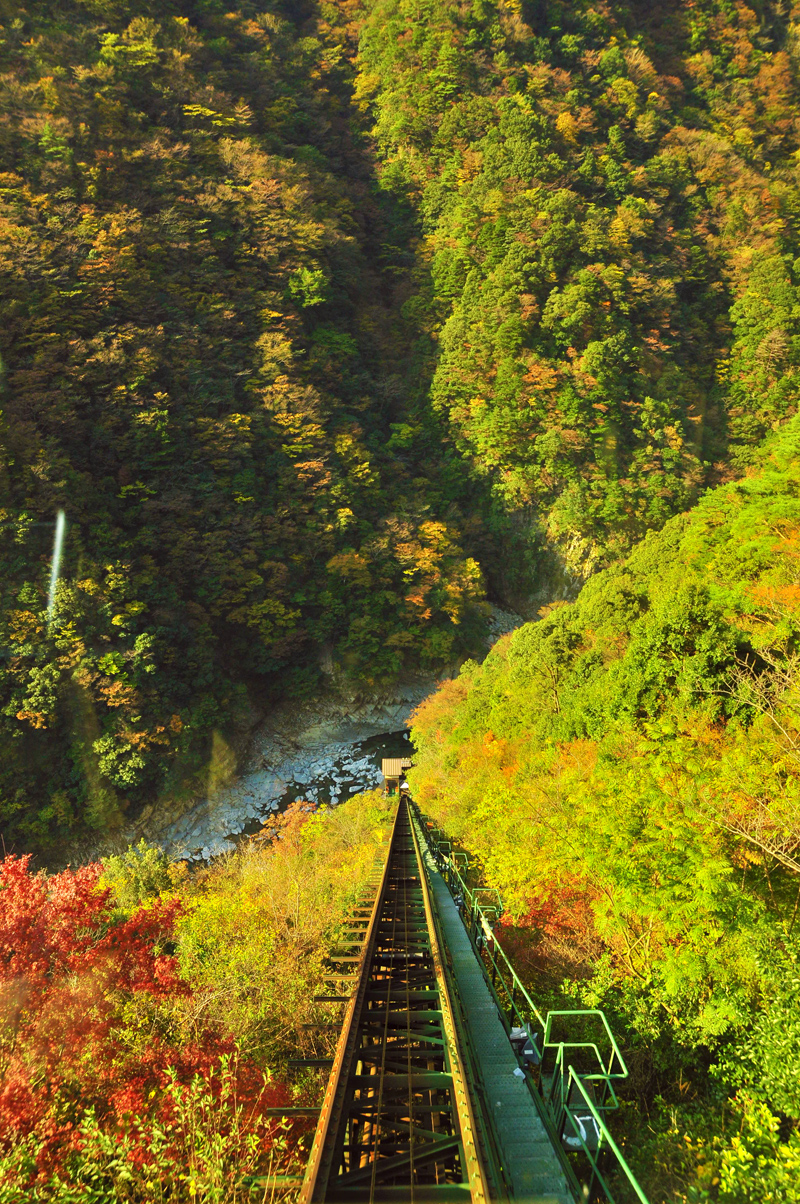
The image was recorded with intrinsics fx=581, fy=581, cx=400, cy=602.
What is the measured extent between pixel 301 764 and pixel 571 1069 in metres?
27.8

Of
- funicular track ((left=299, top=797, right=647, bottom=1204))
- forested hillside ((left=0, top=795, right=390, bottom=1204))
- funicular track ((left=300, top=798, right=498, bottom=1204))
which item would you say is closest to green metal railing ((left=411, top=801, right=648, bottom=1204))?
funicular track ((left=299, top=797, right=647, bottom=1204))

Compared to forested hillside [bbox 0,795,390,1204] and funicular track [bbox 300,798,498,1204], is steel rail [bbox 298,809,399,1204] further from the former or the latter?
forested hillside [bbox 0,795,390,1204]

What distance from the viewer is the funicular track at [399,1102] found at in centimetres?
319

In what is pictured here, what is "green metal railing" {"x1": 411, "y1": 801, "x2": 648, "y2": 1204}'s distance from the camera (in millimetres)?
4305

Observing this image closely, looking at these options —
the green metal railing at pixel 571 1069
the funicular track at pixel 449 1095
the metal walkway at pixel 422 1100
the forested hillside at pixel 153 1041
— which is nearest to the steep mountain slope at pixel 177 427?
the forested hillside at pixel 153 1041

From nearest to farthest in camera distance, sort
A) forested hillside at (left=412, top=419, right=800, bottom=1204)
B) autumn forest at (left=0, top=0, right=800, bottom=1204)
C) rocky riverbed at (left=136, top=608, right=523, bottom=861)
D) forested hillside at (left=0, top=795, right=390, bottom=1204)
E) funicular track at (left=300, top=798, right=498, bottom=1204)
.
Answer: funicular track at (left=300, top=798, right=498, bottom=1204), forested hillside at (left=0, top=795, right=390, bottom=1204), forested hillside at (left=412, top=419, right=800, bottom=1204), autumn forest at (left=0, top=0, right=800, bottom=1204), rocky riverbed at (left=136, top=608, right=523, bottom=861)

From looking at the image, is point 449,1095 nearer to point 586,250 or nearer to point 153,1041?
point 153,1041

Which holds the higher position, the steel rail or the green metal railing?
the steel rail

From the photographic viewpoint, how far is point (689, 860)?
24.7 feet

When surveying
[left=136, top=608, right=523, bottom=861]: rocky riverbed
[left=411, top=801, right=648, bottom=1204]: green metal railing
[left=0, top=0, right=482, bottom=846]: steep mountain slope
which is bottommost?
[left=136, top=608, right=523, bottom=861]: rocky riverbed

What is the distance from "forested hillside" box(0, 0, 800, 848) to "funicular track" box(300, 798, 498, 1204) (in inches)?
878

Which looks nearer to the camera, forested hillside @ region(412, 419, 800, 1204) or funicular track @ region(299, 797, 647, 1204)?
funicular track @ region(299, 797, 647, 1204)

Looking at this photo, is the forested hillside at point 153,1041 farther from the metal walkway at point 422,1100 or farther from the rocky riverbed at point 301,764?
the rocky riverbed at point 301,764

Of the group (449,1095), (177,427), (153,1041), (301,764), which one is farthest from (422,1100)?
(177,427)
